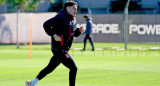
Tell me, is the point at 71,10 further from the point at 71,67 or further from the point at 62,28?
the point at 71,67

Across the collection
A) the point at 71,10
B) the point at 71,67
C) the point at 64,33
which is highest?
the point at 71,10

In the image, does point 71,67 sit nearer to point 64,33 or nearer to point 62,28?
point 64,33

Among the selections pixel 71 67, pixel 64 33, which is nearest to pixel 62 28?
pixel 64 33

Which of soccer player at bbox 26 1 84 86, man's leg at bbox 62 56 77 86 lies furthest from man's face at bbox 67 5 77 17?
man's leg at bbox 62 56 77 86

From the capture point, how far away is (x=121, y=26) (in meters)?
34.4

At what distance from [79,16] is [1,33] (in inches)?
242

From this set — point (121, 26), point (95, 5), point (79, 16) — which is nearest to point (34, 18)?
point (79, 16)

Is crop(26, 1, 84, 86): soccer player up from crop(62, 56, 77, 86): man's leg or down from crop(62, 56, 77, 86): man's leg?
up

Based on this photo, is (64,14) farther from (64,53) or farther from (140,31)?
(140,31)

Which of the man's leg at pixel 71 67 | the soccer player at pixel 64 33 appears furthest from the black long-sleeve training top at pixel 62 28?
the man's leg at pixel 71 67

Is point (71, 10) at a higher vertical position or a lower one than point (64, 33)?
higher

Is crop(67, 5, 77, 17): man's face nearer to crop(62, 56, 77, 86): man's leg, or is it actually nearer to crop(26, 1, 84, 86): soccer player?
crop(26, 1, 84, 86): soccer player

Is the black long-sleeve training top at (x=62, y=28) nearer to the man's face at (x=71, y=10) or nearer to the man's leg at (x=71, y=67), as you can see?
the man's face at (x=71, y=10)

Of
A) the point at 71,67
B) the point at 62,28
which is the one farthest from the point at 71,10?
the point at 71,67
